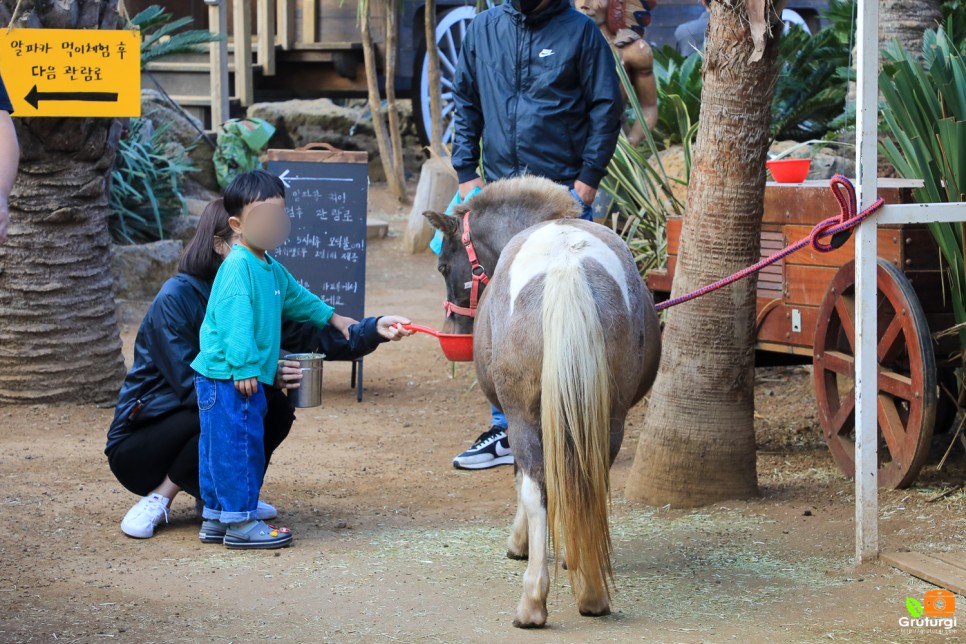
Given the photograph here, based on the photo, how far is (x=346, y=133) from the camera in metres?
14.9

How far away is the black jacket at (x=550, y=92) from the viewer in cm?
507

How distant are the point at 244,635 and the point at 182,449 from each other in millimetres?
1258

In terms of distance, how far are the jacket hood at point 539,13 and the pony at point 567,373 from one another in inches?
70.0

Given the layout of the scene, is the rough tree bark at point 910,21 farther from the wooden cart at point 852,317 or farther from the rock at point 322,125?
the rock at point 322,125

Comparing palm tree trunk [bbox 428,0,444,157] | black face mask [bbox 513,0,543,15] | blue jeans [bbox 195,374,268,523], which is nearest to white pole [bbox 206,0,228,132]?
palm tree trunk [bbox 428,0,444,157]

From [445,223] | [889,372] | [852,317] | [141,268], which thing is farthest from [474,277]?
[141,268]

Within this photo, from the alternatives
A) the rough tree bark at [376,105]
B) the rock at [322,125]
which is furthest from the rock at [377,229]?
the rock at [322,125]

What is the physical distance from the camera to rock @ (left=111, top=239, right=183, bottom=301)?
369 inches

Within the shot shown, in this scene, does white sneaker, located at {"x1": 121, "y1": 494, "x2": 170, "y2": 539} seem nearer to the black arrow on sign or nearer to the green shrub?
the black arrow on sign

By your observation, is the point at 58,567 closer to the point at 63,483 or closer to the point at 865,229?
the point at 63,483

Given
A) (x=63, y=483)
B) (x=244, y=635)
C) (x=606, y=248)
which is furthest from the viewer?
(x=63, y=483)

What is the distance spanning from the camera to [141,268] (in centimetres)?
945

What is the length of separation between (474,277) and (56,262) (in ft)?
10.4

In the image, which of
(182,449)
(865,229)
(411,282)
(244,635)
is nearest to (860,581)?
(865,229)
